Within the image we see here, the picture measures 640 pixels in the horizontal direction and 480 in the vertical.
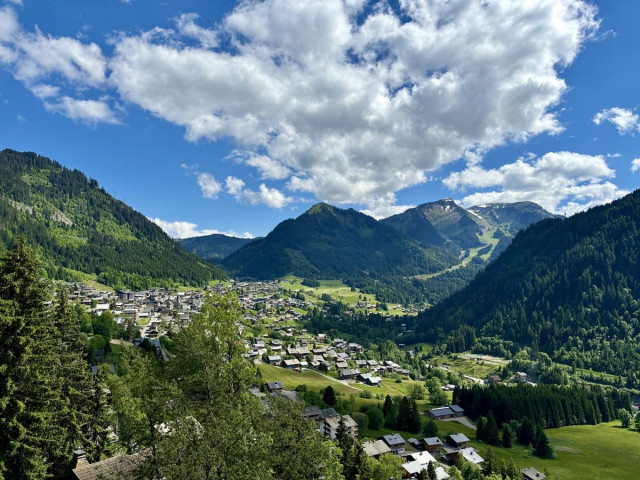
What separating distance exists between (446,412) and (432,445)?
33839 millimetres

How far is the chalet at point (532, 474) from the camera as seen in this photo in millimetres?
80375

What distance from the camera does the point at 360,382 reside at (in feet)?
506

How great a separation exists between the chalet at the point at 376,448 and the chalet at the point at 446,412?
43.1 m

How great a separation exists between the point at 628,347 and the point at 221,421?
804ft

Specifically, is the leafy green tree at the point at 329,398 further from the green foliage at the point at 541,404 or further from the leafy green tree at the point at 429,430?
the green foliage at the point at 541,404

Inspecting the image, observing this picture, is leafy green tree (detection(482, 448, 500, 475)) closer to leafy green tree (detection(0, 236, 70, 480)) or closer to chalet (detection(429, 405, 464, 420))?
chalet (detection(429, 405, 464, 420))

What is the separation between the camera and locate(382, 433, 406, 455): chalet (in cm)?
8669

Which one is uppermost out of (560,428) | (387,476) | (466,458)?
(387,476)

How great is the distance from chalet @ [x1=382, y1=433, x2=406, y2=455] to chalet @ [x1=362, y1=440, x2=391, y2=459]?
212 centimetres

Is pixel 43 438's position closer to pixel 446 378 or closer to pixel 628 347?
pixel 446 378

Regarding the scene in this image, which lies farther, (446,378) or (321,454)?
(446,378)

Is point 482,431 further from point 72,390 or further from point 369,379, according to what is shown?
point 72,390

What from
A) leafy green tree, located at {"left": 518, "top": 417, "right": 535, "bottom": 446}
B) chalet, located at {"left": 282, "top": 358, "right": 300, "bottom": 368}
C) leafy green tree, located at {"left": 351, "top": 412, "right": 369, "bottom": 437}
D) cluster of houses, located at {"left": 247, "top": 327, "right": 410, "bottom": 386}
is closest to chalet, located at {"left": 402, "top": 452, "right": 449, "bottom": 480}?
leafy green tree, located at {"left": 351, "top": 412, "right": 369, "bottom": 437}

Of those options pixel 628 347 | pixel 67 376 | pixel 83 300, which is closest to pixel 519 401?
pixel 628 347
